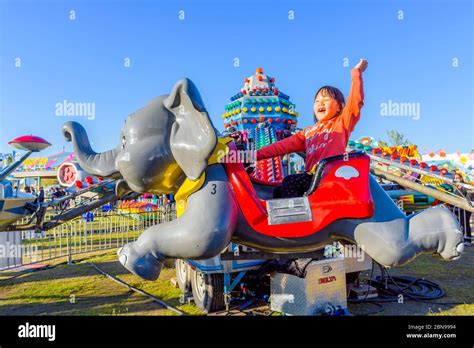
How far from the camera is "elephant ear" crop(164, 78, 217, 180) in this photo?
1.37 metres

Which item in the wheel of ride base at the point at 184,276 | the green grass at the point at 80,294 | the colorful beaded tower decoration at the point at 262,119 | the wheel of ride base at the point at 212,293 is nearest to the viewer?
the colorful beaded tower decoration at the point at 262,119

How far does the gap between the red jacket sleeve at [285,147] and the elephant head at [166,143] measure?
0.44 meters

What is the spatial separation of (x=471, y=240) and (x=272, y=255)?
8.57 meters

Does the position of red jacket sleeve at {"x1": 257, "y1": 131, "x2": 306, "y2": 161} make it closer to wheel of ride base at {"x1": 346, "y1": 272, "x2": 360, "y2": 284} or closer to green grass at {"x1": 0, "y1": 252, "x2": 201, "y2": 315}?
green grass at {"x1": 0, "y1": 252, "x2": 201, "y2": 315}

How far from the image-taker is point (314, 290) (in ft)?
12.0

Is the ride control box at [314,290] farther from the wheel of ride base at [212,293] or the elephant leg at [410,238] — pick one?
the elephant leg at [410,238]

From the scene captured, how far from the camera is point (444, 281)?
5.45 metres

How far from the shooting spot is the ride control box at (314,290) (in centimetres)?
362

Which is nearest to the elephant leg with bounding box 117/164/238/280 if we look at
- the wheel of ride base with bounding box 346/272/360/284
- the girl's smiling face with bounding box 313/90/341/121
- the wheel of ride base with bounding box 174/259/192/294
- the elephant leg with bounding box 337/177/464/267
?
the elephant leg with bounding box 337/177/464/267

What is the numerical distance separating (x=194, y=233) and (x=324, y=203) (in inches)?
21.6

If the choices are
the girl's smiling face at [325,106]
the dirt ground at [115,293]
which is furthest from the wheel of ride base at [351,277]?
the girl's smiling face at [325,106]

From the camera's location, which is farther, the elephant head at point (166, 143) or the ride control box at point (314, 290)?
the ride control box at point (314, 290)
